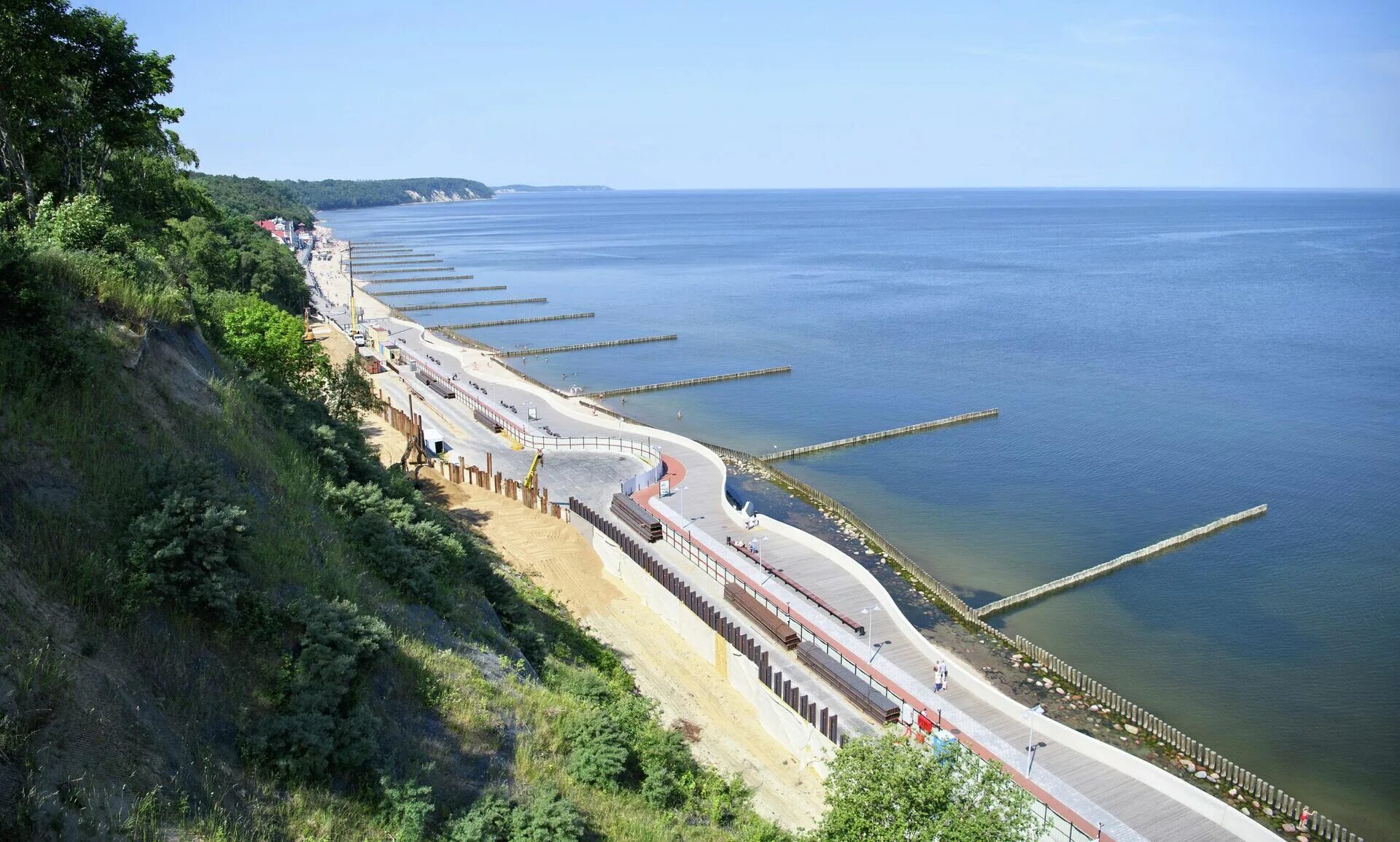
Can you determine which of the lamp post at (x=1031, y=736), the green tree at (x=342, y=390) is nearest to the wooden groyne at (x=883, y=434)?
the green tree at (x=342, y=390)

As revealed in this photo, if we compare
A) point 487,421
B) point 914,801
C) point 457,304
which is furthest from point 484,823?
point 457,304

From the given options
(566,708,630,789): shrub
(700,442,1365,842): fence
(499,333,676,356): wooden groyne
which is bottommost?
(700,442,1365,842): fence

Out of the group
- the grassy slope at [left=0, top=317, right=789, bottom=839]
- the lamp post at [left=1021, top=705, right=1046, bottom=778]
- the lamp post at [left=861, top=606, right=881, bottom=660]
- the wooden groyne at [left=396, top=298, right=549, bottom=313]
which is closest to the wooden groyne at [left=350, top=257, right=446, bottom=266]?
the wooden groyne at [left=396, top=298, right=549, bottom=313]

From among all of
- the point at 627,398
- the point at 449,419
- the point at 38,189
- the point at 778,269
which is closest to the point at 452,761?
the point at 38,189

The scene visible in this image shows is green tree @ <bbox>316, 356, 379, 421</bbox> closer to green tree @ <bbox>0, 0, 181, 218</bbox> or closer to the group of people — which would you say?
green tree @ <bbox>0, 0, 181, 218</bbox>

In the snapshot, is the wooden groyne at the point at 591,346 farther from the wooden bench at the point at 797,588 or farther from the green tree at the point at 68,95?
the wooden bench at the point at 797,588

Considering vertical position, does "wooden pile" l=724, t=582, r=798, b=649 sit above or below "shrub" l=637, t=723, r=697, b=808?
below
